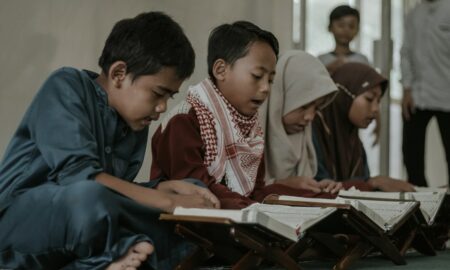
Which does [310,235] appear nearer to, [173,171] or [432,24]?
[173,171]

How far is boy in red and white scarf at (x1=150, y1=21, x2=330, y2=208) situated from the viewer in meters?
2.94

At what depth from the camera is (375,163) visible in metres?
6.91

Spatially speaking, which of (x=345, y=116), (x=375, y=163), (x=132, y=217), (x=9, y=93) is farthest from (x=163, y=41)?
(x=375, y=163)

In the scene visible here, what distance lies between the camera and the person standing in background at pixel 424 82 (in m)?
4.84

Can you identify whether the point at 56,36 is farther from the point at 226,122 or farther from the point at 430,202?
the point at 430,202

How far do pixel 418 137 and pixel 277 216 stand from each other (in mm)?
2674

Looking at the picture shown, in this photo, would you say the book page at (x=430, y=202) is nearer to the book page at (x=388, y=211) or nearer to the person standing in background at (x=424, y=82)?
the book page at (x=388, y=211)

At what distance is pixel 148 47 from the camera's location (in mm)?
2416

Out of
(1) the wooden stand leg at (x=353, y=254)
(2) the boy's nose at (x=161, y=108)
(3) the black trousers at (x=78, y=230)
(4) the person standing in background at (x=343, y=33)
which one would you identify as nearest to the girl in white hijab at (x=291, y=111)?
(1) the wooden stand leg at (x=353, y=254)

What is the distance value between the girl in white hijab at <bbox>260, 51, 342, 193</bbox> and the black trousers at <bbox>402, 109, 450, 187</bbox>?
1153 mm

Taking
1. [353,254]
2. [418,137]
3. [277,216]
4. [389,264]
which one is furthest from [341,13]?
[277,216]

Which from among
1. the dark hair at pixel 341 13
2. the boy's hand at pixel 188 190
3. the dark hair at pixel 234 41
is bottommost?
the boy's hand at pixel 188 190

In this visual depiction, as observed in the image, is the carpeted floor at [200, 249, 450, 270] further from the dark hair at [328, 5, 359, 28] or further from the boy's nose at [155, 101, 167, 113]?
the dark hair at [328, 5, 359, 28]

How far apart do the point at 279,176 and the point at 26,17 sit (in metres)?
1.21
